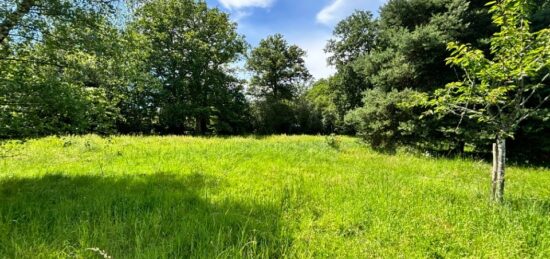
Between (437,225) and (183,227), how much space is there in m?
3.13

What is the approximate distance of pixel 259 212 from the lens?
377 centimetres

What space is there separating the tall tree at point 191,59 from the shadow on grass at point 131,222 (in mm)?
16460

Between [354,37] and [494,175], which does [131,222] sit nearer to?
[494,175]

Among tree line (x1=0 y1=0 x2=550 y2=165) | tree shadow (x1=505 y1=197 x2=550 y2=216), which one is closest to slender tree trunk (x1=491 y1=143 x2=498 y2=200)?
tree shadow (x1=505 y1=197 x2=550 y2=216)

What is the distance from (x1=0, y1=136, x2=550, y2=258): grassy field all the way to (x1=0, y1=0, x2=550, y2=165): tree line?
125cm

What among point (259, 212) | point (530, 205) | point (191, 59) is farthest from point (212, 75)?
point (530, 205)

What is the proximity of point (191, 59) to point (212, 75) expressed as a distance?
79.8 inches

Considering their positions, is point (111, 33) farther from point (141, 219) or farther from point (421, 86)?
point (421, 86)

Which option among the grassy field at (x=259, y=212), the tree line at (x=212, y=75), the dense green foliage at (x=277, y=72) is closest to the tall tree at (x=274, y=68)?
the dense green foliage at (x=277, y=72)

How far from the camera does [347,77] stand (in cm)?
1838

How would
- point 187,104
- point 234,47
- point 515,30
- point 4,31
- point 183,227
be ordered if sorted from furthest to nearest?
point 234,47
point 187,104
point 4,31
point 515,30
point 183,227

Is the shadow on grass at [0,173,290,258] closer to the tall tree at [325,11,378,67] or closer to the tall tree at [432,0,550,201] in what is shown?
the tall tree at [432,0,550,201]

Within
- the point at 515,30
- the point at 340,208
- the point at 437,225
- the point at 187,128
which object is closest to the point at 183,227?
the point at 340,208

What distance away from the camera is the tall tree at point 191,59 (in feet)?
67.6
